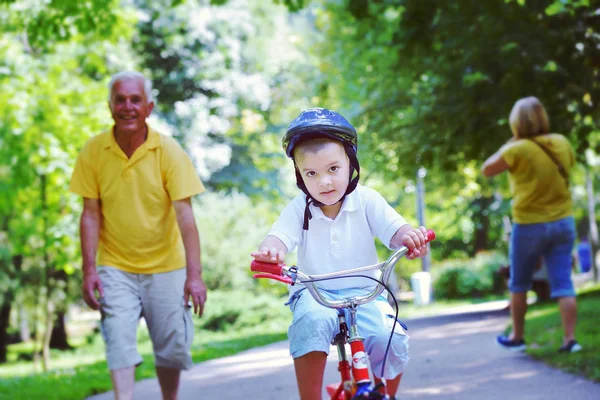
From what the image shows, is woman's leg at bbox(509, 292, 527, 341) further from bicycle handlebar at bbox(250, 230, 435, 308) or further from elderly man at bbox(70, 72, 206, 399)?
bicycle handlebar at bbox(250, 230, 435, 308)

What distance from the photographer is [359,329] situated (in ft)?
10.9

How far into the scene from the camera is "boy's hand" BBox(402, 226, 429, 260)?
3131mm

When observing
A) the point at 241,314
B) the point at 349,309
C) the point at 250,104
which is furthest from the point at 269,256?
the point at 250,104

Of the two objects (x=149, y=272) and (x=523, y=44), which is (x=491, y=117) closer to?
(x=523, y=44)

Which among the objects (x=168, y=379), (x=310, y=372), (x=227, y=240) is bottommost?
(x=168, y=379)

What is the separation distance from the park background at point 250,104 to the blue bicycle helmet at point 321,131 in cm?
336

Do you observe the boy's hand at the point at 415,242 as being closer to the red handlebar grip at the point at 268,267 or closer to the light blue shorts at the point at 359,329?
the light blue shorts at the point at 359,329

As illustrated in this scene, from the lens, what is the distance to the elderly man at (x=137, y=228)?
492 cm

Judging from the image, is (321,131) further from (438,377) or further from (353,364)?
(438,377)

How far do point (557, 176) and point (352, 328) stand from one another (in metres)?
4.32

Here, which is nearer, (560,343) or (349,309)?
(349,309)

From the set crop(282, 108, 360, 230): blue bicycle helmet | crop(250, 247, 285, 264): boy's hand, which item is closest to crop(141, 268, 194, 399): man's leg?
crop(282, 108, 360, 230): blue bicycle helmet

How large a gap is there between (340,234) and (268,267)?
1.84ft

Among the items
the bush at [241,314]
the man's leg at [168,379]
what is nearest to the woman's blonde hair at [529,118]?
the man's leg at [168,379]
